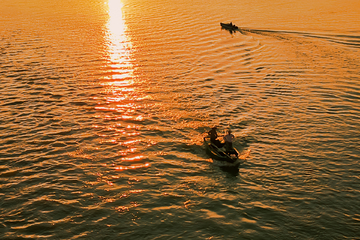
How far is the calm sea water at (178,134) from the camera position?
56.4ft

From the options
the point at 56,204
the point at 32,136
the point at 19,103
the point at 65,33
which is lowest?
the point at 56,204

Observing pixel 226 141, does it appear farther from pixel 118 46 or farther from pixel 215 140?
pixel 118 46

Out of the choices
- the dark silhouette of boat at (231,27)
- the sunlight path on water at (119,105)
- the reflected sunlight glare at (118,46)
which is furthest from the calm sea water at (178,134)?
the dark silhouette of boat at (231,27)

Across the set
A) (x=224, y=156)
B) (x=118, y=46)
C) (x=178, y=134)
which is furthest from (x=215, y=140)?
(x=118, y=46)

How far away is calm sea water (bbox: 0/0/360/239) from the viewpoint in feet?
56.4

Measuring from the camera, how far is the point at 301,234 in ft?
52.8

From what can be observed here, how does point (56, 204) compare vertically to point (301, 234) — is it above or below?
above

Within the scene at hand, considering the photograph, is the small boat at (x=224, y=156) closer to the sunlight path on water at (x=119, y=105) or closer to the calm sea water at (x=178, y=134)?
the calm sea water at (x=178, y=134)

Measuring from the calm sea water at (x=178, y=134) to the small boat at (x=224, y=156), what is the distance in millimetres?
435

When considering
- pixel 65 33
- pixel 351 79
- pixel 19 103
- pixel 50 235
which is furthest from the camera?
pixel 65 33

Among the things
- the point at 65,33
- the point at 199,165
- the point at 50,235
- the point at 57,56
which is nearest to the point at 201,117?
the point at 199,165

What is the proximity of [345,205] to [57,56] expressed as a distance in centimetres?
3951

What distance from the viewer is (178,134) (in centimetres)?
2550

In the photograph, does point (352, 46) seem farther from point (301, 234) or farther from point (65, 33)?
point (65, 33)
